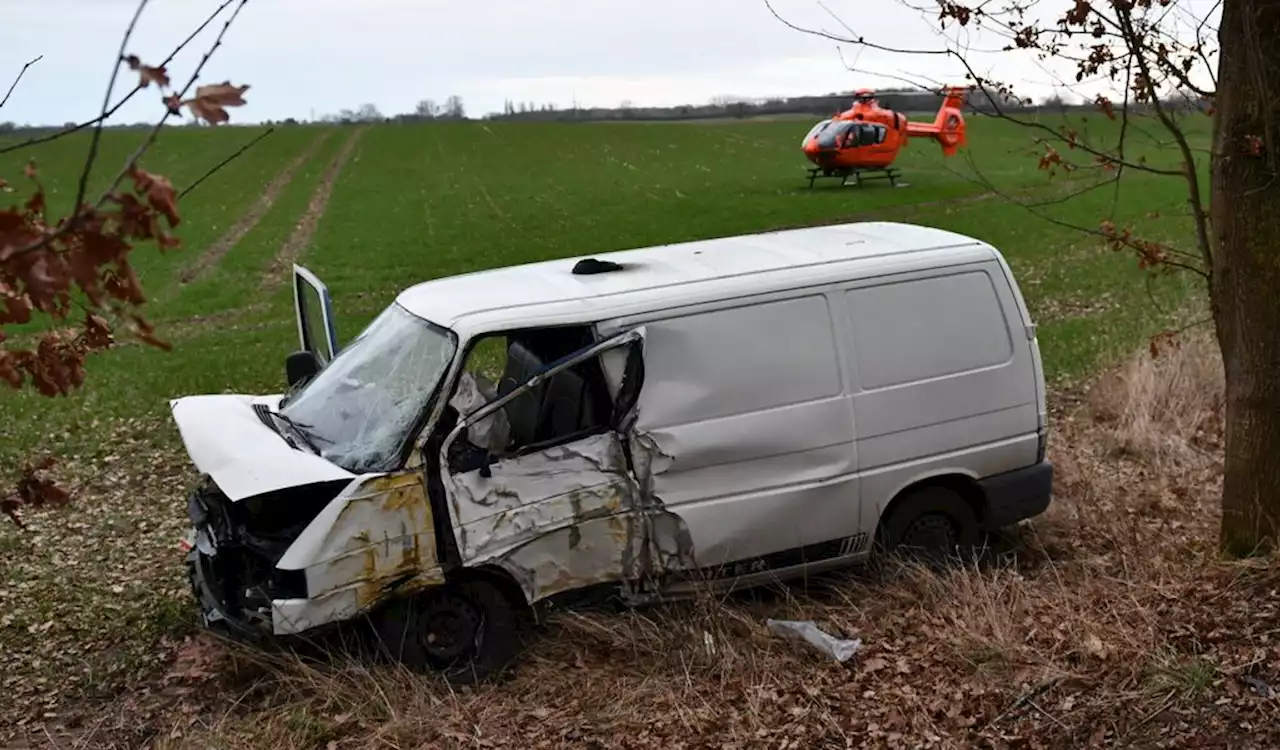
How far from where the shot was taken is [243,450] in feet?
18.7

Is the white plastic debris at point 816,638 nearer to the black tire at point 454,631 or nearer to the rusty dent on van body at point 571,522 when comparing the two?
the rusty dent on van body at point 571,522

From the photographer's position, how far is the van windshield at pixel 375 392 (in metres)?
5.71

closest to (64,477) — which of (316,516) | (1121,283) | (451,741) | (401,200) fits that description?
(316,516)

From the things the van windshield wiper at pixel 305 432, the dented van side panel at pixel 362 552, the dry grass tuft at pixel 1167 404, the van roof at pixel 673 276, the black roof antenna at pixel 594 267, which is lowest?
the dry grass tuft at pixel 1167 404

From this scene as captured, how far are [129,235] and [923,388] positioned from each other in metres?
4.96

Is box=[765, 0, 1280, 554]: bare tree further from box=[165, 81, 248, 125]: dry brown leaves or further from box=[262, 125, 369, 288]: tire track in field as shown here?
box=[262, 125, 369, 288]: tire track in field

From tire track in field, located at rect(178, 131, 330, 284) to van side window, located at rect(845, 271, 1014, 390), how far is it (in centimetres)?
2286

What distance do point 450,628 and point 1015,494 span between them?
3.36 m

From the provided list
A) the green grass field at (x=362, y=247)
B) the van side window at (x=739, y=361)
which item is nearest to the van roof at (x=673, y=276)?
the van side window at (x=739, y=361)

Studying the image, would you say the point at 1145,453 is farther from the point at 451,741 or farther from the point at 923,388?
the point at 451,741

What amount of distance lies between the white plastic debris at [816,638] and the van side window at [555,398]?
4.34 feet

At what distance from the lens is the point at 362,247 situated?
30.8 m

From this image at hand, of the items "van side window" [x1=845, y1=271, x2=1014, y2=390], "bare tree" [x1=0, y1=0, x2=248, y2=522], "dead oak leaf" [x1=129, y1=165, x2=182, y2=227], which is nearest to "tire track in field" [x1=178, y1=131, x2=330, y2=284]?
"van side window" [x1=845, y1=271, x2=1014, y2=390]

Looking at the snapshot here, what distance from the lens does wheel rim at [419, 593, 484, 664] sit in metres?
5.72
